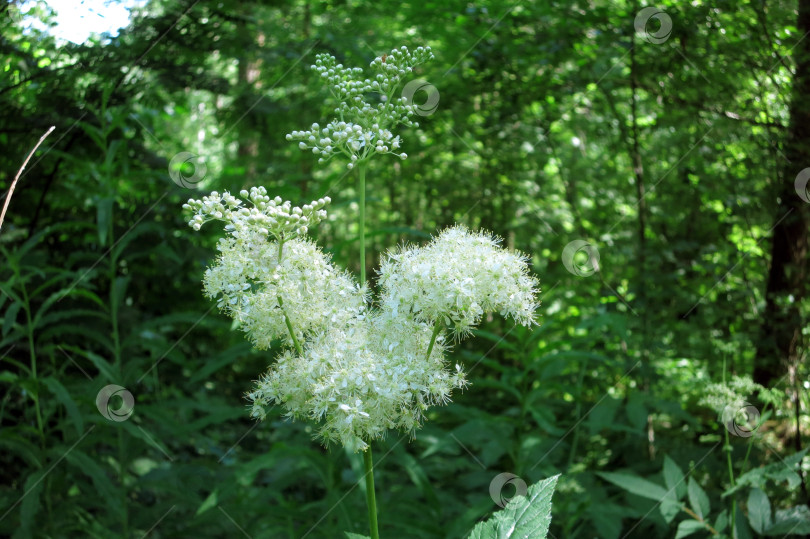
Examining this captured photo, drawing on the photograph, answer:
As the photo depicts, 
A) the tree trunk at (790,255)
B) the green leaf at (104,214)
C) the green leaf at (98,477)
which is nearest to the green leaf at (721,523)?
the tree trunk at (790,255)

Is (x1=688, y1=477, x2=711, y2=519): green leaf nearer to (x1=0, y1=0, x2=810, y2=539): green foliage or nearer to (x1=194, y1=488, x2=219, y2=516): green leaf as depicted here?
(x1=0, y1=0, x2=810, y2=539): green foliage

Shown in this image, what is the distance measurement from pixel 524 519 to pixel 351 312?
1.90 feet

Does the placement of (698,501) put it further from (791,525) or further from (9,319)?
(9,319)

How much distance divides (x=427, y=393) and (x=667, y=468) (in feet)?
6.06

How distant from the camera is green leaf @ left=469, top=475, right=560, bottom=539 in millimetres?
1424

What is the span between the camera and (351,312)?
5.20ft

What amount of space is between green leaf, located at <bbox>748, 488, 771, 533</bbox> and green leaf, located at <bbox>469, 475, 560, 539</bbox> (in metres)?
1.80

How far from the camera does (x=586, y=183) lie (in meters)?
6.45

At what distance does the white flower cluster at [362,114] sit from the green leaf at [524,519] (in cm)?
86

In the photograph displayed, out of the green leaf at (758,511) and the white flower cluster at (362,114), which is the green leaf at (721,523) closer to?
the green leaf at (758,511)

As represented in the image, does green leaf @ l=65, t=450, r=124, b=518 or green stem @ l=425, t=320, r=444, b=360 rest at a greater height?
green stem @ l=425, t=320, r=444, b=360

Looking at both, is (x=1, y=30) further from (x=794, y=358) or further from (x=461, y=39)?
(x=794, y=358)

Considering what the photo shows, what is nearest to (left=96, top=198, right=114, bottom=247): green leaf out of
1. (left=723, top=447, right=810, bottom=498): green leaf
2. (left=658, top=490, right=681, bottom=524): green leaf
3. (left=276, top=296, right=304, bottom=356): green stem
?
(left=276, top=296, right=304, bottom=356): green stem

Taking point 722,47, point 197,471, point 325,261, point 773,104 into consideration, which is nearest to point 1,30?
point 197,471
